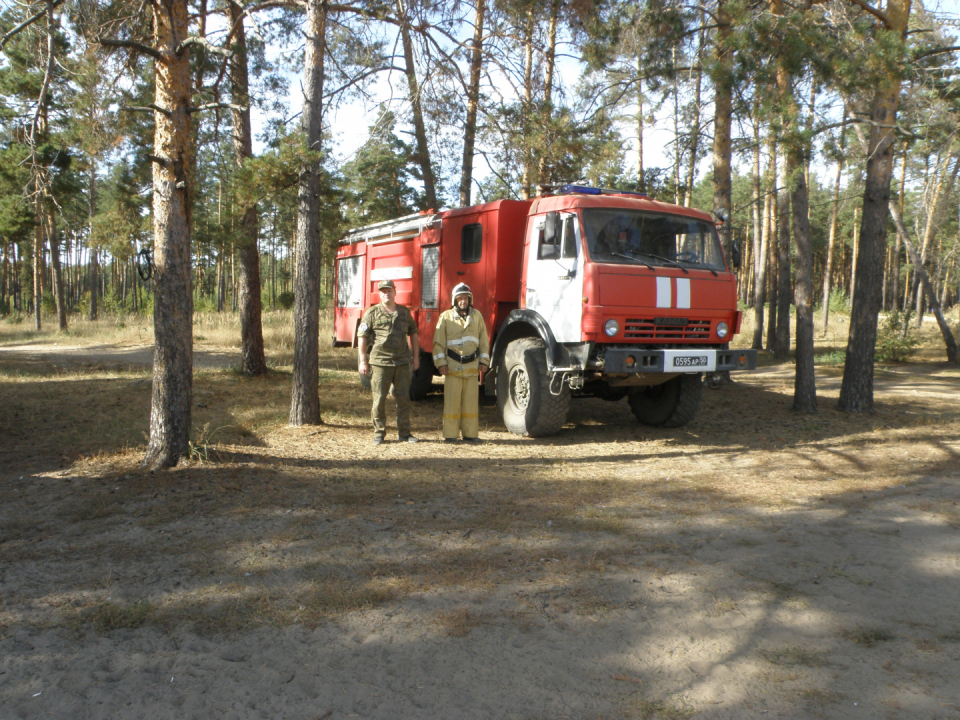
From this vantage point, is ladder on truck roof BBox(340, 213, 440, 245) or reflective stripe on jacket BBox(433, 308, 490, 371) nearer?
reflective stripe on jacket BBox(433, 308, 490, 371)

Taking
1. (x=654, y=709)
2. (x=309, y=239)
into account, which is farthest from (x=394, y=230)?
(x=654, y=709)

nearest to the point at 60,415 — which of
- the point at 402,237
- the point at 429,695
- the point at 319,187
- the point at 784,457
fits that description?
the point at 319,187

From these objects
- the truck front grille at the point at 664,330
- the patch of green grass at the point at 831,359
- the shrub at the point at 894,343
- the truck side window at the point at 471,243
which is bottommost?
the patch of green grass at the point at 831,359

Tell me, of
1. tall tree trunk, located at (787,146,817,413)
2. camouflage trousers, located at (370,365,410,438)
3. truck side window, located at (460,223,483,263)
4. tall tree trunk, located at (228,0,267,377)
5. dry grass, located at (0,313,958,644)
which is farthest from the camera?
tall tree trunk, located at (228,0,267,377)

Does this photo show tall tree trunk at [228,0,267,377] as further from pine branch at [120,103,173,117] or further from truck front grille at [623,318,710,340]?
truck front grille at [623,318,710,340]

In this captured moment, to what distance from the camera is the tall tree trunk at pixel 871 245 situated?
9766mm

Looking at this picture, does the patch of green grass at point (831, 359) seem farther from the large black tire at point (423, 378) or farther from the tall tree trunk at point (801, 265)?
the large black tire at point (423, 378)

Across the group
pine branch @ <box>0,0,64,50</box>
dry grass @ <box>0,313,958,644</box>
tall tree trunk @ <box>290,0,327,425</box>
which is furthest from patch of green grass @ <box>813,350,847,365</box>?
pine branch @ <box>0,0,64,50</box>

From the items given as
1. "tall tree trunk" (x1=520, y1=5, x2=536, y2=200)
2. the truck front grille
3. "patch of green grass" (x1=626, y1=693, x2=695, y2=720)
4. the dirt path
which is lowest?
"patch of green grass" (x1=626, y1=693, x2=695, y2=720)

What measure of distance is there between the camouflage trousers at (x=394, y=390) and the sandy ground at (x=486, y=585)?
86 cm

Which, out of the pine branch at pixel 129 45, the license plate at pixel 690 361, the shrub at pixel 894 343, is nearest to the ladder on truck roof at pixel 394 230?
the license plate at pixel 690 361

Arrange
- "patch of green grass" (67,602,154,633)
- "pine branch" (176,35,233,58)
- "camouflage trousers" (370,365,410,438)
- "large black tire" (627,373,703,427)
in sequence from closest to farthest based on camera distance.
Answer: "patch of green grass" (67,602,154,633)
"pine branch" (176,35,233,58)
"camouflage trousers" (370,365,410,438)
"large black tire" (627,373,703,427)

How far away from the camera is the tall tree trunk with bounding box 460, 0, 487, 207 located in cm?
1223

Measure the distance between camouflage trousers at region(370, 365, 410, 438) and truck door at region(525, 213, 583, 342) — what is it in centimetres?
182
